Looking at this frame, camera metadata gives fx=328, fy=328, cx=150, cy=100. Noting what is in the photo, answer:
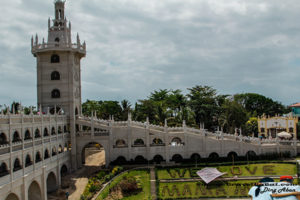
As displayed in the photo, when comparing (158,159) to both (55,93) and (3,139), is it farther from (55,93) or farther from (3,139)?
(3,139)

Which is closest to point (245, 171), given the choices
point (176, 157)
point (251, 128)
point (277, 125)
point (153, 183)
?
point (176, 157)

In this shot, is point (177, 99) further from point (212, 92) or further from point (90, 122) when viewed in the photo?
point (90, 122)

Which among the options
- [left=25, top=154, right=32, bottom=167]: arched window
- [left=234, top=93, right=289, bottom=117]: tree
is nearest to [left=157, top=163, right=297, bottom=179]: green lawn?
[left=25, top=154, right=32, bottom=167]: arched window

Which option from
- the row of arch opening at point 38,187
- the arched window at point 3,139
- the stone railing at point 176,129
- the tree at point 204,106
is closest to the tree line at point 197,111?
the tree at point 204,106

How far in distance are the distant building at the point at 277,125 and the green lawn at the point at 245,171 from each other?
1337 cm

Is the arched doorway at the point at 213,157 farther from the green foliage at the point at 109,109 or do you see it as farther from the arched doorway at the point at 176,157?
the green foliage at the point at 109,109

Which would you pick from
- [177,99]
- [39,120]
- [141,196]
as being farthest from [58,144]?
[177,99]

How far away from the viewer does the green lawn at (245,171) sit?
4234 centimetres

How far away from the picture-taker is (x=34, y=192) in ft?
116

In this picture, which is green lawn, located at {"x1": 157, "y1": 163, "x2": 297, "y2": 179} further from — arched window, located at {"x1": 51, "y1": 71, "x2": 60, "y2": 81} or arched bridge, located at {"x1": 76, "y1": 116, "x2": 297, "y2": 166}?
arched window, located at {"x1": 51, "y1": 71, "x2": 60, "y2": 81}

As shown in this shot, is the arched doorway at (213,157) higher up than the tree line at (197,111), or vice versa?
the tree line at (197,111)

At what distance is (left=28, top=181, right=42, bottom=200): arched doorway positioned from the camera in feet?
115

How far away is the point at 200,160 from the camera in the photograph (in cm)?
4853

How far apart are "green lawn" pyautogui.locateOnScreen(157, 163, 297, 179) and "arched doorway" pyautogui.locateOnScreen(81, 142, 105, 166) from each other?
12918 mm
